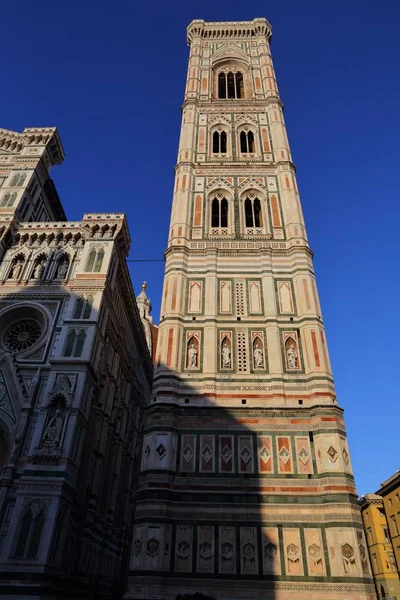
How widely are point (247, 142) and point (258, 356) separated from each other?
13.4 meters

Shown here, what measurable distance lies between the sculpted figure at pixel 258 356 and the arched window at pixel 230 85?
18.4 metres

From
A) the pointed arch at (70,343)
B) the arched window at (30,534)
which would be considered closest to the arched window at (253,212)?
the pointed arch at (70,343)

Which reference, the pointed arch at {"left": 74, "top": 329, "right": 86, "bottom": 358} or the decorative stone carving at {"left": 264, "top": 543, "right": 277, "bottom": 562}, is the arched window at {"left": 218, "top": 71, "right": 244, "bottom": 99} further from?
the decorative stone carving at {"left": 264, "top": 543, "right": 277, "bottom": 562}

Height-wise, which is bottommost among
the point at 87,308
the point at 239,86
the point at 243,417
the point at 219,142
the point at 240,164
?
the point at 243,417

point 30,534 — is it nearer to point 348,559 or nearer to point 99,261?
point 348,559

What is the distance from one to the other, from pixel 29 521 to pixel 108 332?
900 cm

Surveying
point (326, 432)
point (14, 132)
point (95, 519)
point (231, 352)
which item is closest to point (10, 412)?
point (95, 519)

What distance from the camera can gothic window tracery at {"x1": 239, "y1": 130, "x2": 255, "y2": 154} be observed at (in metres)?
25.0

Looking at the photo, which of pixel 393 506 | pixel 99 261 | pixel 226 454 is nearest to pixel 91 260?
pixel 99 261

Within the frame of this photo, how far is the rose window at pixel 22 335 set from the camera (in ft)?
63.3

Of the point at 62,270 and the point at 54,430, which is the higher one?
the point at 62,270

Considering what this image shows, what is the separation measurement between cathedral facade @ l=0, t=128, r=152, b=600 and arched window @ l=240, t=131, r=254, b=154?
25.0 feet

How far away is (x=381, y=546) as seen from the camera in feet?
123

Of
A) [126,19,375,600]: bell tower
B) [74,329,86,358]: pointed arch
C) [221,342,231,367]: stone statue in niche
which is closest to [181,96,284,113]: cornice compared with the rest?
[126,19,375,600]: bell tower
